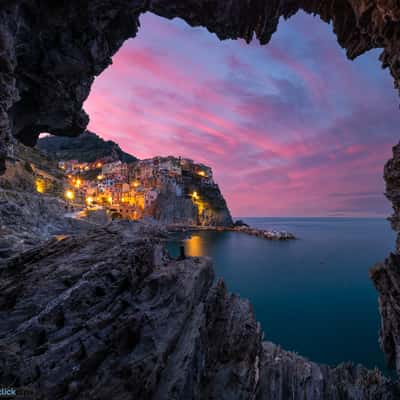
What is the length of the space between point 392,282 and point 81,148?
604 feet

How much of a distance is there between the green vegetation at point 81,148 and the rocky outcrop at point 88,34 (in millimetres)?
142090

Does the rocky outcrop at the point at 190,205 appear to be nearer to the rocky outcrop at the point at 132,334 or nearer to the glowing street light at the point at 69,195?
the glowing street light at the point at 69,195

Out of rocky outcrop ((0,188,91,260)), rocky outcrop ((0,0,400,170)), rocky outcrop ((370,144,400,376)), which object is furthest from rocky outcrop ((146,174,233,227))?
rocky outcrop ((370,144,400,376))

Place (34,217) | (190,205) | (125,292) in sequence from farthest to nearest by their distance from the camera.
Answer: (190,205) → (34,217) → (125,292)

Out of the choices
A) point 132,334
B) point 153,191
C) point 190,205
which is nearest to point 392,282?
point 132,334

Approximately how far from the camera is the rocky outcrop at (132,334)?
14.6 feet

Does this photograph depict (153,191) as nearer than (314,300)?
No

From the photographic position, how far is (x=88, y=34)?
1085 cm

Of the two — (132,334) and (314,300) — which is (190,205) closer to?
(314,300)

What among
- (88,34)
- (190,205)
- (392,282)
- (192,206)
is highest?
(88,34)

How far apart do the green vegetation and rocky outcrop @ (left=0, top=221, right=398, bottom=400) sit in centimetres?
15120

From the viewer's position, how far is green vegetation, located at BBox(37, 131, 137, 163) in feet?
472

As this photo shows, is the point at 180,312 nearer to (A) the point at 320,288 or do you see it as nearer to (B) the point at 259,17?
(B) the point at 259,17

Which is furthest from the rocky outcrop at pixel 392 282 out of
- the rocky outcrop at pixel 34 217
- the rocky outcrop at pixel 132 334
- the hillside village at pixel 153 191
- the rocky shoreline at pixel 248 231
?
the hillside village at pixel 153 191
